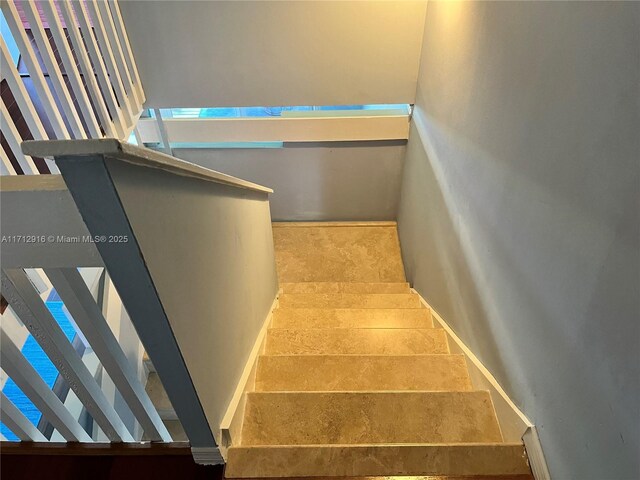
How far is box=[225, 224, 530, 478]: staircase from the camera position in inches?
51.2

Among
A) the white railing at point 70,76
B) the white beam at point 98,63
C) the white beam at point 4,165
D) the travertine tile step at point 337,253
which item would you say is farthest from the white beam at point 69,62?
the travertine tile step at point 337,253

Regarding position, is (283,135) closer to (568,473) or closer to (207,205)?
(207,205)

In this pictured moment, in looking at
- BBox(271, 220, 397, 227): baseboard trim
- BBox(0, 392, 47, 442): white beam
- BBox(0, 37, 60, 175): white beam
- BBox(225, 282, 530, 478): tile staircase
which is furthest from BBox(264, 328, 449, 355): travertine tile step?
BBox(271, 220, 397, 227): baseboard trim

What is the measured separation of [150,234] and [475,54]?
1.69 m

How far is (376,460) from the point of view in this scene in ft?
4.28

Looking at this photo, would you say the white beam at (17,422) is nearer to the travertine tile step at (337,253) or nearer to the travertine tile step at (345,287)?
the travertine tile step at (345,287)

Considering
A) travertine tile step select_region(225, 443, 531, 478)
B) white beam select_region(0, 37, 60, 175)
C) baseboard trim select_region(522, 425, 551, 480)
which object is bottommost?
travertine tile step select_region(225, 443, 531, 478)

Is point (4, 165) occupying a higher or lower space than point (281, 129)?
higher

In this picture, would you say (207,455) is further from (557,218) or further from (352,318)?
(352,318)

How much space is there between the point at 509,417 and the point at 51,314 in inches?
57.2

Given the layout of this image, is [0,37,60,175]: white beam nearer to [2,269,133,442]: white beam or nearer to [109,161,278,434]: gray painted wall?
[109,161,278,434]: gray painted wall

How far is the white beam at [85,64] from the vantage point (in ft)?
7.05

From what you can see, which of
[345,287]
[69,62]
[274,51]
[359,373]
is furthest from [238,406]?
[274,51]

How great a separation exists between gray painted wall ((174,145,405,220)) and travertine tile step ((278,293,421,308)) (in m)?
1.48
